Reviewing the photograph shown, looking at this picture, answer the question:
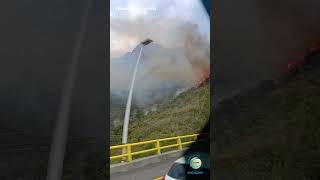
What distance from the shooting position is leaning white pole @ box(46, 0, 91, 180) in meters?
4.36

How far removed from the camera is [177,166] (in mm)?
4336

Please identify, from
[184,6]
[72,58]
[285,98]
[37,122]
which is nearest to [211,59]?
[184,6]

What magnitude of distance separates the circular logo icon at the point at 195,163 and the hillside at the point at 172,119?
24cm

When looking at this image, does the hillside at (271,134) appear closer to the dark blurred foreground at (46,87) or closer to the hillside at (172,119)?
the hillside at (172,119)

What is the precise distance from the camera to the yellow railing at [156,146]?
4.29m

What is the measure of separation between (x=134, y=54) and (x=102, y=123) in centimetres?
67

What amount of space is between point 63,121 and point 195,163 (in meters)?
1.23

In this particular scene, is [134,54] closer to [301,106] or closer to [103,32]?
[103,32]

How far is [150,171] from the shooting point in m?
4.32

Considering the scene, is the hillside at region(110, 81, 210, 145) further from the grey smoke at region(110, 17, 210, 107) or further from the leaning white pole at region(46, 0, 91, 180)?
the leaning white pole at region(46, 0, 91, 180)

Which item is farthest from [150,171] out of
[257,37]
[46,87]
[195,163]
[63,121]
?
[257,37]

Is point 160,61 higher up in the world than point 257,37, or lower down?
lower down

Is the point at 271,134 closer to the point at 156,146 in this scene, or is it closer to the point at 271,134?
the point at 271,134

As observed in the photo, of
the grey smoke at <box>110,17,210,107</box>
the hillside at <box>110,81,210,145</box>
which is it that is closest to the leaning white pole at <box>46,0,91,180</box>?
the grey smoke at <box>110,17,210,107</box>
